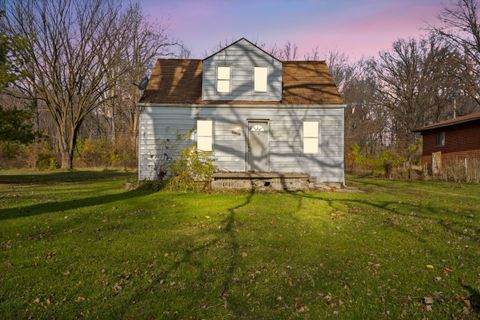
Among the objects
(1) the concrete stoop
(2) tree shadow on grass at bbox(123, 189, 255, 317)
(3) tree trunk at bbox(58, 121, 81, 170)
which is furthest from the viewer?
(3) tree trunk at bbox(58, 121, 81, 170)

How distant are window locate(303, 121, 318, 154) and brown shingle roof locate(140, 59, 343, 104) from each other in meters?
1.05

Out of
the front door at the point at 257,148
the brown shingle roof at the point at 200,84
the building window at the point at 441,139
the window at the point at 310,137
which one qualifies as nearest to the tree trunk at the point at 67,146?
the brown shingle roof at the point at 200,84

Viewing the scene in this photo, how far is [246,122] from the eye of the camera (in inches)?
602

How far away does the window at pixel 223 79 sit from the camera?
50.8 feet

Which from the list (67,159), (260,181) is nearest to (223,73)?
(260,181)

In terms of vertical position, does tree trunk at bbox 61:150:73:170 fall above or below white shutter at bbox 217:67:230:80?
below

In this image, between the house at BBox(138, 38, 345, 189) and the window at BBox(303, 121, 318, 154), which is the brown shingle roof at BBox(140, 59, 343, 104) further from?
the window at BBox(303, 121, 318, 154)

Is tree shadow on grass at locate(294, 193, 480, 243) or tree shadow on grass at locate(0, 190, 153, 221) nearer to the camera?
tree shadow on grass at locate(294, 193, 480, 243)

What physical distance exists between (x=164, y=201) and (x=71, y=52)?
80.2ft

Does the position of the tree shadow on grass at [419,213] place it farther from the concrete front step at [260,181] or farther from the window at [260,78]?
the window at [260,78]

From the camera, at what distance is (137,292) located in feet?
13.6

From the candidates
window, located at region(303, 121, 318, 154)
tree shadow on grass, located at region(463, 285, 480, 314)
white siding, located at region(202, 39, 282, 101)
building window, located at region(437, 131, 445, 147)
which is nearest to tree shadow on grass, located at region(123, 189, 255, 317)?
tree shadow on grass, located at region(463, 285, 480, 314)

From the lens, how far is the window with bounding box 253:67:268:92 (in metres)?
15.5

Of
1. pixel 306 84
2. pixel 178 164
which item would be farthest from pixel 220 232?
pixel 306 84
